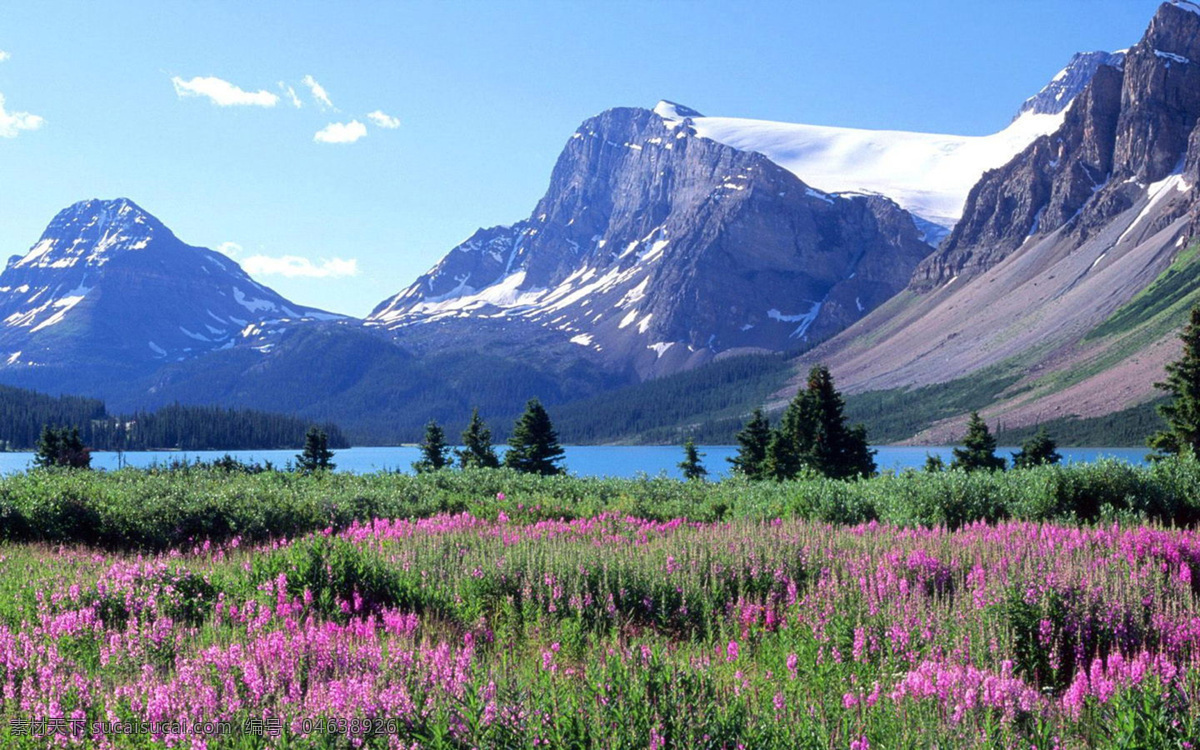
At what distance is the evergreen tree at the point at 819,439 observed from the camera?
2157 inches

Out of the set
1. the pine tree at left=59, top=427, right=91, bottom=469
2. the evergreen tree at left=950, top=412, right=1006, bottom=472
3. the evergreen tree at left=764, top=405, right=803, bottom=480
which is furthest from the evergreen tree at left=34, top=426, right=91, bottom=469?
the evergreen tree at left=950, top=412, right=1006, bottom=472

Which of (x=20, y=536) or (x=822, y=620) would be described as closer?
(x=822, y=620)

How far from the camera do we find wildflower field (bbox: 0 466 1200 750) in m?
5.54

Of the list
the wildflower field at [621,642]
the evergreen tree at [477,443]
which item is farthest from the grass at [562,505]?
the evergreen tree at [477,443]

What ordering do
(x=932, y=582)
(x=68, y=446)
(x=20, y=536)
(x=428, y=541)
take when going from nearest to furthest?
(x=932, y=582)
(x=428, y=541)
(x=20, y=536)
(x=68, y=446)

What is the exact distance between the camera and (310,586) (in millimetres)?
10062

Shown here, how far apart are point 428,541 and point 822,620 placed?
5.97m

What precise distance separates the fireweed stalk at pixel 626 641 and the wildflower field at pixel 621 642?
29 mm

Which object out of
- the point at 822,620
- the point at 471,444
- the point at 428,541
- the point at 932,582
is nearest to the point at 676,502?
the point at 428,541

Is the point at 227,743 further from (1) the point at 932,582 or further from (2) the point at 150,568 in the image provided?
(1) the point at 932,582

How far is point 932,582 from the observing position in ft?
32.6

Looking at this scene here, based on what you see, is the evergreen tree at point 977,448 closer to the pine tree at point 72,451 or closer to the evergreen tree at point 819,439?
the evergreen tree at point 819,439

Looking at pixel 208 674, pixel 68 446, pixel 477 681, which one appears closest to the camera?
pixel 477 681

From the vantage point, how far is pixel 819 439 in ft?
180
